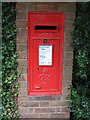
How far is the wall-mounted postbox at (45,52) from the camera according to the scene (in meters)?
2.72

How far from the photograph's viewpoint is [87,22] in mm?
2402

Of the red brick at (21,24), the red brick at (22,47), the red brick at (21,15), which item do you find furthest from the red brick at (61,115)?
the red brick at (21,15)

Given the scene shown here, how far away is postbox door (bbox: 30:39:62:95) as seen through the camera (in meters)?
2.78

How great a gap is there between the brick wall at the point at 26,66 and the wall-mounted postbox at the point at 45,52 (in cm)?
8

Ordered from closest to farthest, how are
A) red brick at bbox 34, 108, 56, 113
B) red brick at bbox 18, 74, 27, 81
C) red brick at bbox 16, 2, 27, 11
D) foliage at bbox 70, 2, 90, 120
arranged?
foliage at bbox 70, 2, 90, 120
red brick at bbox 16, 2, 27, 11
red brick at bbox 18, 74, 27, 81
red brick at bbox 34, 108, 56, 113

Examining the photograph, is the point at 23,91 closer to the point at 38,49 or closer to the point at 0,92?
the point at 0,92

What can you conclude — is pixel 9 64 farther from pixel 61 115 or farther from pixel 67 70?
pixel 61 115

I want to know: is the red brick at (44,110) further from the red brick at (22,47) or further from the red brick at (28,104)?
the red brick at (22,47)

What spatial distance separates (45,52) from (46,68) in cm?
29

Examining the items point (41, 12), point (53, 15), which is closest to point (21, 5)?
point (41, 12)

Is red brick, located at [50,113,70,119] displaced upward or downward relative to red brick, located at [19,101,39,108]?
downward

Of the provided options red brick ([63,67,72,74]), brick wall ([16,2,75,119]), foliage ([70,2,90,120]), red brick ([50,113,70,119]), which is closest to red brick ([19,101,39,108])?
brick wall ([16,2,75,119])

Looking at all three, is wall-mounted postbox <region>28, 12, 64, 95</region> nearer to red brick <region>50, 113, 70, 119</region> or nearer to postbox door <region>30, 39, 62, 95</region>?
postbox door <region>30, 39, 62, 95</region>

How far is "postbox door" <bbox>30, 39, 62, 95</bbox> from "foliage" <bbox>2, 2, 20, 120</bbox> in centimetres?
34
